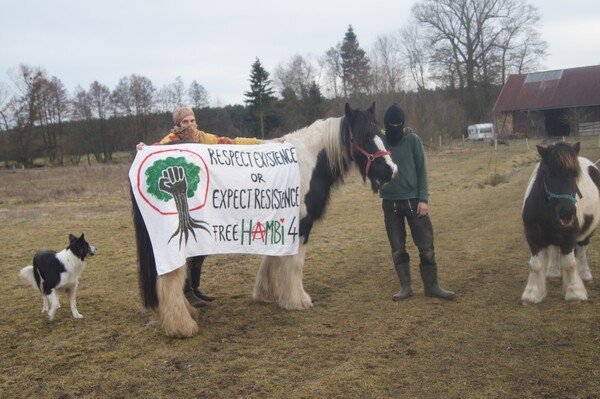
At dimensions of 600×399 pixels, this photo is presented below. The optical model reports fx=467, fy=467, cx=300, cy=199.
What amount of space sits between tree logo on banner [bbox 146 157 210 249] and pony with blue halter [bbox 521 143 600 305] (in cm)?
346

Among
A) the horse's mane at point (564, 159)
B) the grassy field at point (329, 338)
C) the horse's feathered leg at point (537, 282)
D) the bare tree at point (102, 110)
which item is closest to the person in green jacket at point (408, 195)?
the grassy field at point (329, 338)

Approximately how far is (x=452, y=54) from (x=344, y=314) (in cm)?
4861

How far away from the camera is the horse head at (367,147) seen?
4.91m

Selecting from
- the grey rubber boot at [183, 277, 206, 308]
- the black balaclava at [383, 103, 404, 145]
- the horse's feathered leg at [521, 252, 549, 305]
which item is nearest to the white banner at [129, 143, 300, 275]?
the grey rubber boot at [183, 277, 206, 308]

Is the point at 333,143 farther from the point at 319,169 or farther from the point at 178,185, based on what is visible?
the point at 178,185

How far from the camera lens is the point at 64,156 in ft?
151

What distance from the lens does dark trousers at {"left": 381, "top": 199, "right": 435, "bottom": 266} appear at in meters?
5.30

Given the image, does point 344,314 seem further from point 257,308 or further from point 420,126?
point 420,126

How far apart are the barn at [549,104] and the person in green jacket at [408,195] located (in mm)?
38184

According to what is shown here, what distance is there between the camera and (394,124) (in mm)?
5238

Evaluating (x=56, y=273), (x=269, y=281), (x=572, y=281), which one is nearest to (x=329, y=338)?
(x=269, y=281)

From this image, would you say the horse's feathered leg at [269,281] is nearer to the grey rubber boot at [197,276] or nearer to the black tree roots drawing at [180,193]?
Result: the grey rubber boot at [197,276]

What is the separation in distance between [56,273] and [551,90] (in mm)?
46520

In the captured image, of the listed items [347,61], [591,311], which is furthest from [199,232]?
[347,61]
